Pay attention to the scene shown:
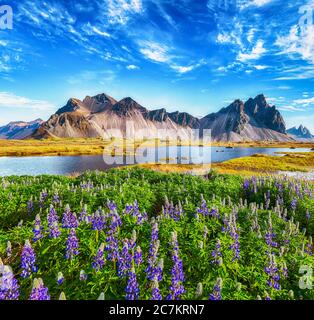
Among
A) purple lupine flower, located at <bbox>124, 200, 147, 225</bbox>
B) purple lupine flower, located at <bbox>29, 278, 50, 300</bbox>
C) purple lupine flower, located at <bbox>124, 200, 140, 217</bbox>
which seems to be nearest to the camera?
purple lupine flower, located at <bbox>29, 278, 50, 300</bbox>

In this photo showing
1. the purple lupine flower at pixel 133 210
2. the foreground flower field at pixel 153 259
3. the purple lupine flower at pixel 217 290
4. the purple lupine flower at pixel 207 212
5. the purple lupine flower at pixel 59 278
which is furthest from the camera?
the purple lupine flower at pixel 207 212

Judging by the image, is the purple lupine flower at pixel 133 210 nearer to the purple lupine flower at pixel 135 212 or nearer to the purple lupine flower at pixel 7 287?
the purple lupine flower at pixel 135 212

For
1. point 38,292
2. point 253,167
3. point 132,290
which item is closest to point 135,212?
point 132,290

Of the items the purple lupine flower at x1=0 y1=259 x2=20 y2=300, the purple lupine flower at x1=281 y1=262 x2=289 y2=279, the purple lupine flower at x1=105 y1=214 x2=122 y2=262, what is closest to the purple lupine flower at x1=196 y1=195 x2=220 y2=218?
the purple lupine flower at x1=281 y1=262 x2=289 y2=279

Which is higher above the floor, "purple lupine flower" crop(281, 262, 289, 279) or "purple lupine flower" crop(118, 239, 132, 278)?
"purple lupine flower" crop(118, 239, 132, 278)

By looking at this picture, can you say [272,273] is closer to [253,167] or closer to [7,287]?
[7,287]

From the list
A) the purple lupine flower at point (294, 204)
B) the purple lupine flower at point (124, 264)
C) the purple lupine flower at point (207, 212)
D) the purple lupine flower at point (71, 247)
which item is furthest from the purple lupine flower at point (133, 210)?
the purple lupine flower at point (294, 204)

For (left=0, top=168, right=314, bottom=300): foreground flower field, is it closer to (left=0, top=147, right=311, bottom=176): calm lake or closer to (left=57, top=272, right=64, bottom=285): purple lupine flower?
(left=57, top=272, right=64, bottom=285): purple lupine flower

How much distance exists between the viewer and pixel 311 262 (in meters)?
6.70

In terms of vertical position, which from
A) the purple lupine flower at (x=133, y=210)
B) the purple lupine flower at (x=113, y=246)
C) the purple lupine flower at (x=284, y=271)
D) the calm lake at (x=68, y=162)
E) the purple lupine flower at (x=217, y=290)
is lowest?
the calm lake at (x=68, y=162)

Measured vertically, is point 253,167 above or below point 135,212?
below

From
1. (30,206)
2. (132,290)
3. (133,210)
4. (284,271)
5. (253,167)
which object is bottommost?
(253,167)
